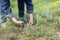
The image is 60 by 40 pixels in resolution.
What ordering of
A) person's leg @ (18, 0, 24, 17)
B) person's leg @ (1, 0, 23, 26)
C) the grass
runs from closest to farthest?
the grass, person's leg @ (1, 0, 23, 26), person's leg @ (18, 0, 24, 17)

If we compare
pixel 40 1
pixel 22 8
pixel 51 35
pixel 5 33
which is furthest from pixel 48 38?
pixel 40 1

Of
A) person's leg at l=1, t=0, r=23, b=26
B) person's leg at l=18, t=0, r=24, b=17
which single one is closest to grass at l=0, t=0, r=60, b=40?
person's leg at l=1, t=0, r=23, b=26

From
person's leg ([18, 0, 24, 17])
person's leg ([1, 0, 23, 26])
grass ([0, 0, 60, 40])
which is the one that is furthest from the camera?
person's leg ([18, 0, 24, 17])

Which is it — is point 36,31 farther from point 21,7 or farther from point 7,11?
point 21,7

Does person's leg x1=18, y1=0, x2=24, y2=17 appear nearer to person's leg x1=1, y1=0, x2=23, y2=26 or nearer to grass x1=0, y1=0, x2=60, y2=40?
grass x1=0, y1=0, x2=60, y2=40

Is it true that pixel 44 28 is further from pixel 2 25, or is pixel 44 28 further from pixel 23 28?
pixel 2 25

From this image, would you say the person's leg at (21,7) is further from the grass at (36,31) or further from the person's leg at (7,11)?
the person's leg at (7,11)

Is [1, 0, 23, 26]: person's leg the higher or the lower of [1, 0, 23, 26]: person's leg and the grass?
the higher

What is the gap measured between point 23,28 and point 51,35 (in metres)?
0.47

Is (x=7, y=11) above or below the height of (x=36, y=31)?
above

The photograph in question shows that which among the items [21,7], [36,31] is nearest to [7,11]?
[36,31]

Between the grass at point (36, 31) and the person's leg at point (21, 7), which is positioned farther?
the person's leg at point (21, 7)

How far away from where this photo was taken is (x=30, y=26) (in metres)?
4.16

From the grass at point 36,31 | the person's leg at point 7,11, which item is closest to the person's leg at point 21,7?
the grass at point 36,31
